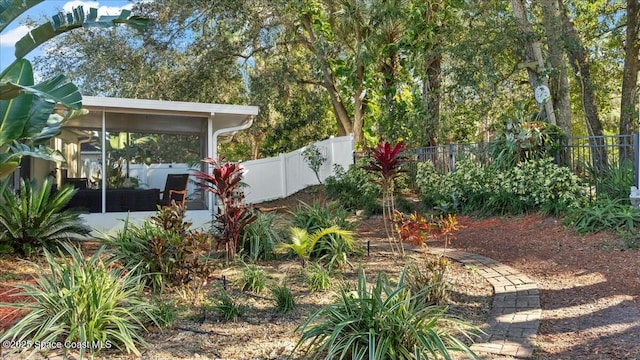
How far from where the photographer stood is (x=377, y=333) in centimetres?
305

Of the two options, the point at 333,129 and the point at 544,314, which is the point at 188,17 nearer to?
the point at 333,129

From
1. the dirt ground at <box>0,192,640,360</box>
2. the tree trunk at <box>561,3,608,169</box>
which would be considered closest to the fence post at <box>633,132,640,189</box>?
the dirt ground at <box>0,192,640,360</box>

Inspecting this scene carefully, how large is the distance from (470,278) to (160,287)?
342 cm

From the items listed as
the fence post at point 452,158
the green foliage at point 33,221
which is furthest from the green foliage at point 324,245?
the fence post at point 452,158

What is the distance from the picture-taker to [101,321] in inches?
134

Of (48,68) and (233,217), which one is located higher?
(48,68)

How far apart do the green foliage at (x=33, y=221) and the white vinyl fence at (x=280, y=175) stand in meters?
8.72

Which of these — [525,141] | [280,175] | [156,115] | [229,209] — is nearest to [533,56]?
[525,141]

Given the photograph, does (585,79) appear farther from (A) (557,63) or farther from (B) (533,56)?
(B) (533,56)

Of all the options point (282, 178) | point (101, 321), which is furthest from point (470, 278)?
point (282, 178)

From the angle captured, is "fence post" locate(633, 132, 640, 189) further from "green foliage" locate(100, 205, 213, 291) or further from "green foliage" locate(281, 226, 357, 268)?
"green foliage" locate(100, 205, 213, 291)

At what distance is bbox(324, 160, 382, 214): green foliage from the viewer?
37.1 ft

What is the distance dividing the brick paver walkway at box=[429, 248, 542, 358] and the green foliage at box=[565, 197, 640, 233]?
212 centimetres

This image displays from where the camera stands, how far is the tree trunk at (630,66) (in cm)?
1298
